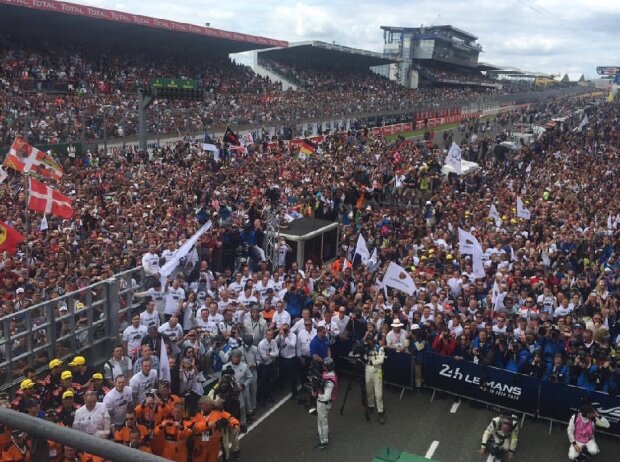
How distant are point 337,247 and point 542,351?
829 centimetres

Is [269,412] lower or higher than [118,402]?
lower

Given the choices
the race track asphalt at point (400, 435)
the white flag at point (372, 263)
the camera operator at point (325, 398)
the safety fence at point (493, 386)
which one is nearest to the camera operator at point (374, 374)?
the race track asphalt at point (400, 435)

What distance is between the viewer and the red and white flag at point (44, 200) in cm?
1185

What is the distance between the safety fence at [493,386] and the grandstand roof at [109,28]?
3273 centimetres

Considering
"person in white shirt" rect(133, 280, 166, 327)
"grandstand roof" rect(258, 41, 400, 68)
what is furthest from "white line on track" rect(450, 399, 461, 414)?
"grandstand roof" rect(258, 41, 400, 68)

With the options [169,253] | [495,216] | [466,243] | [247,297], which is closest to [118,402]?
[247,297]

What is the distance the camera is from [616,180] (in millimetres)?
24719

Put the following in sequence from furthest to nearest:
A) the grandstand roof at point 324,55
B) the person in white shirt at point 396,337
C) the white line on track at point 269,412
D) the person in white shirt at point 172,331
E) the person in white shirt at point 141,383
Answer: the grandstand roof at point 324,55, the person in white shirt at point 396,337, the person in white shirt at point 172,331, the white line on track at point 269,412, the person in white shirt at point 141,383

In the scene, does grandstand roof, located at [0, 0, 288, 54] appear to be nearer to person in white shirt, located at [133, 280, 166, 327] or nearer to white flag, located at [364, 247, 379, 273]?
white flag, located at [364, 247, 379, 273]

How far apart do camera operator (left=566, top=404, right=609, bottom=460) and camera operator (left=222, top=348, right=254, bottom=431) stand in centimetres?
488

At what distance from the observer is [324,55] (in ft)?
225

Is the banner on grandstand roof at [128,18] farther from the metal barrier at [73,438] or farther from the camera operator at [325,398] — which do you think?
the metal barrier at [73,438]

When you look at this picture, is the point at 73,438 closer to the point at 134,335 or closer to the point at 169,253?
the point at 134,335

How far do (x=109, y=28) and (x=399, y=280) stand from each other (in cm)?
3890
